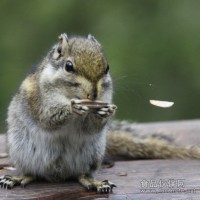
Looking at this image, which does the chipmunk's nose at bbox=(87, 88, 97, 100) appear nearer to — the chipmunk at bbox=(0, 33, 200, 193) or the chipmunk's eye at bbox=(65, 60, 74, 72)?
the chipmunk at bbox=(0, 33, 200, 193)

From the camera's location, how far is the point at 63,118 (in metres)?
3.32

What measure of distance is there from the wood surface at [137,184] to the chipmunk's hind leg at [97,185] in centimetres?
2

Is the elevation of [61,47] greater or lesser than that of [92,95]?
greater

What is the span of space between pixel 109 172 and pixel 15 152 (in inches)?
17.9

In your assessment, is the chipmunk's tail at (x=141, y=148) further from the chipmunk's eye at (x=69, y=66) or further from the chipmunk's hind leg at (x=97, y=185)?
the chipmunk's eye at (x=69, y=66)

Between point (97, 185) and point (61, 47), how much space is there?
0.59 metres

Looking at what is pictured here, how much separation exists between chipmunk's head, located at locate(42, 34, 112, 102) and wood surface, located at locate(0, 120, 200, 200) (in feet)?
1.30

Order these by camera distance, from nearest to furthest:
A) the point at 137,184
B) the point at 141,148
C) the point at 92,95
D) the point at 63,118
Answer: the point at 92,95 < the point at 63,118 < the point at 137,184 < the point at 141,148

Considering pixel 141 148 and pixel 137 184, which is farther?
pixel 141 148

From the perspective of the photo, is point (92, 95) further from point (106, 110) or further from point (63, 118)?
point (63, 118)

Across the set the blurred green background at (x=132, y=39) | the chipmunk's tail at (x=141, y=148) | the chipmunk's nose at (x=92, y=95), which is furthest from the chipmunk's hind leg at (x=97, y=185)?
the blurred green background at (x=132, y=39)

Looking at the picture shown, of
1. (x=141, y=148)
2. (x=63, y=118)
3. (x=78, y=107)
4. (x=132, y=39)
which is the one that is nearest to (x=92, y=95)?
(x=78, y=107)

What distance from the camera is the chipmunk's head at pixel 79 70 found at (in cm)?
309

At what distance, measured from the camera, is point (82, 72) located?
10.2ft
